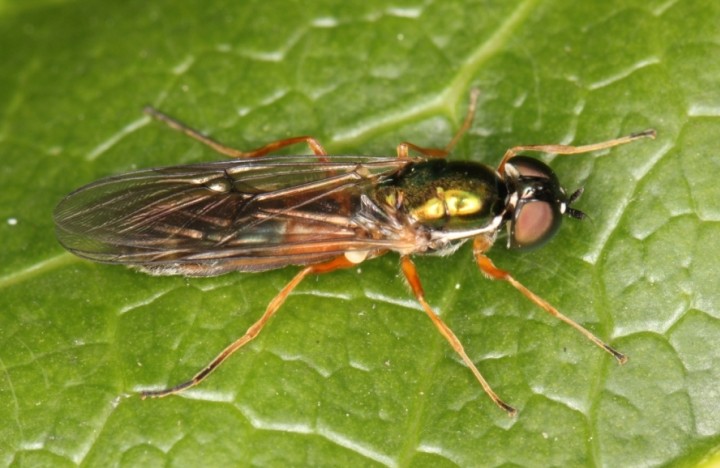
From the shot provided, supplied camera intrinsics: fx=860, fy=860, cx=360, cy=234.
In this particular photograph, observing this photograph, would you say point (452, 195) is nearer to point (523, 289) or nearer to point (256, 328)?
point (523, 289)

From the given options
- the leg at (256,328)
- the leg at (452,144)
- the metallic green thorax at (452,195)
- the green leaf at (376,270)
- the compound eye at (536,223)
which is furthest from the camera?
the leg at (452,144)

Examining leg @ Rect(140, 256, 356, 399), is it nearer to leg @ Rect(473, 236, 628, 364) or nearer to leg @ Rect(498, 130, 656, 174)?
leg @ Rect(473, 236, 628, 364)

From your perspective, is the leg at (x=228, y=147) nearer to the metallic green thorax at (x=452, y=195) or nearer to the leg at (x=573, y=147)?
the metallic green thorax at (x=452, y=195)

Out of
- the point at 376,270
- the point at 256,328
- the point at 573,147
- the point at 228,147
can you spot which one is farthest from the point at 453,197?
the point at 228,147

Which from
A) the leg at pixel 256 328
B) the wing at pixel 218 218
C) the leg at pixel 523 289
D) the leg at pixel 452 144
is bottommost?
the leg at pixel 256 328

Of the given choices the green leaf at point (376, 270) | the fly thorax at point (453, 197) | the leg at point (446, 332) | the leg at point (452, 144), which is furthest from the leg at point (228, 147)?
the leg at point (446, 332)

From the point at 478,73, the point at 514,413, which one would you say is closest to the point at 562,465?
the point at 514,413

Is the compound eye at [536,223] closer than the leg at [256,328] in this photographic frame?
No
